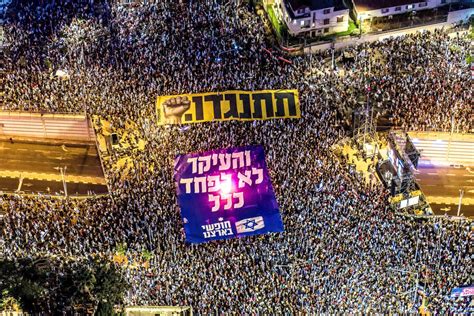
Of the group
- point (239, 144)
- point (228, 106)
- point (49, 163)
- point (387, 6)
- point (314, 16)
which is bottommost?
point (239, 144)

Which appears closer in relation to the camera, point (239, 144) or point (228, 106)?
point (239, 144)

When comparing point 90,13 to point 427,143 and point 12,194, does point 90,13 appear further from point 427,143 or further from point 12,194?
point 427,143

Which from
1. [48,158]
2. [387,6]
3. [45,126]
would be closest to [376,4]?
[387,6]

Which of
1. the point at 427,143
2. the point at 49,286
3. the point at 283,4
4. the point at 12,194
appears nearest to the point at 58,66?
the point at 12,194

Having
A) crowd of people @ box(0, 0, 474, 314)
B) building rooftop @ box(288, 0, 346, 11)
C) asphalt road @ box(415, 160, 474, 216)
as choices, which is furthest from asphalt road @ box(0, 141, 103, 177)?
asphalt road @ box(415, 160, 474, 216)

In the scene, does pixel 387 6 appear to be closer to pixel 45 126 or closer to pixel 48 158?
pixel 45 126

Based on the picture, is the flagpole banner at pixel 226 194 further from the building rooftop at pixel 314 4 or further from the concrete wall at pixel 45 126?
the building rooftop at pixel 314 4

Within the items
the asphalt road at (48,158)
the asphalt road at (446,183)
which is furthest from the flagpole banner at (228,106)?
the asphalt road at (446,183)
